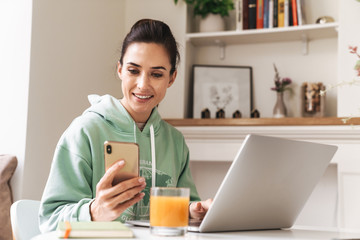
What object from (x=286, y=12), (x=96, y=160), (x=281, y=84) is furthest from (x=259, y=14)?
(x=96, y=160)

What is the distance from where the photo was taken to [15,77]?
86.5 inches

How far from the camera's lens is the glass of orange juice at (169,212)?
32.3 inches

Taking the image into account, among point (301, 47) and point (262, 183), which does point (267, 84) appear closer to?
point (301, 47)

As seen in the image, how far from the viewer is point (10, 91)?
2.20 metres

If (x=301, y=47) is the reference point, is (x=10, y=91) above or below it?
below

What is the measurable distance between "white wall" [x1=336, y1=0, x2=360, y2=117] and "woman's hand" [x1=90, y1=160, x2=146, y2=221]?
191 cm

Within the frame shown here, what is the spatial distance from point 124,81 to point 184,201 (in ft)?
2.15

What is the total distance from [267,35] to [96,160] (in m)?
1.96

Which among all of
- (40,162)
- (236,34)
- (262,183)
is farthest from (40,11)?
(262,183)

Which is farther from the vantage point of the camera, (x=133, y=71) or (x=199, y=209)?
(x=133, y=71)

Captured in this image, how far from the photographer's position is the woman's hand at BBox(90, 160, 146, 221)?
90 centimetres

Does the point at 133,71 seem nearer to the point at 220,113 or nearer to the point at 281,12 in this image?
the point at 220,113

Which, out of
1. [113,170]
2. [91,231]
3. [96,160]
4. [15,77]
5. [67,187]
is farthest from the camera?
[15,77]

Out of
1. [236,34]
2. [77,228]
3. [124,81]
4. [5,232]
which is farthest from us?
[236,34]
